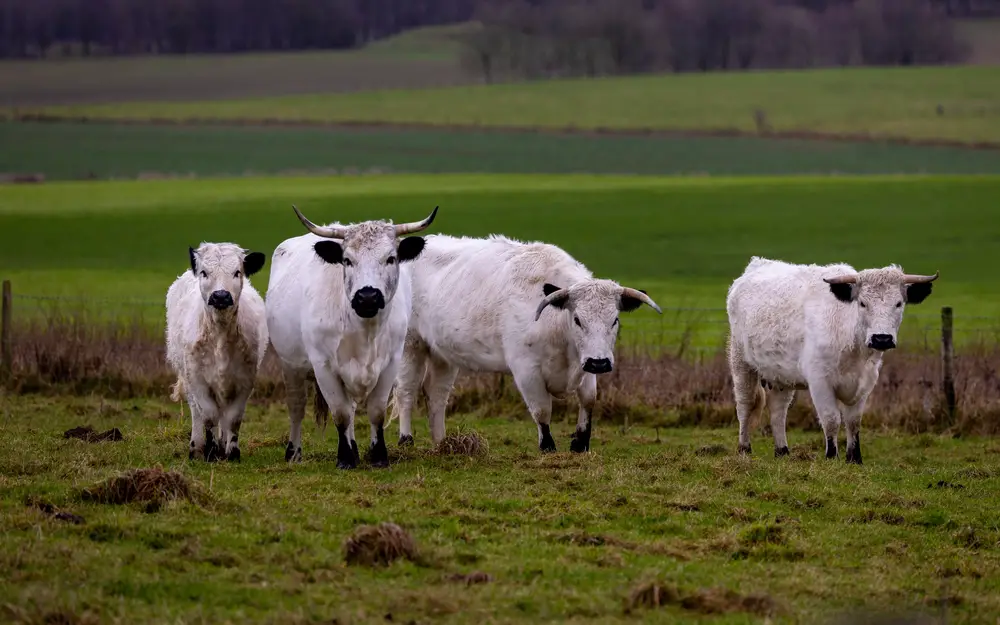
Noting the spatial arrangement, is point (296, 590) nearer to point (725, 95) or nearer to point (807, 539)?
point (807, 539)

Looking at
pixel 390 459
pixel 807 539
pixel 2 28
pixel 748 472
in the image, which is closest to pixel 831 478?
pixel 748 472

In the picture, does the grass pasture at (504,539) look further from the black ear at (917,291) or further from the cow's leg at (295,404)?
the black ear at (917,291)

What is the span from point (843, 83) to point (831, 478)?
275ft

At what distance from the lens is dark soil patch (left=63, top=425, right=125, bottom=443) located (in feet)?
44.2

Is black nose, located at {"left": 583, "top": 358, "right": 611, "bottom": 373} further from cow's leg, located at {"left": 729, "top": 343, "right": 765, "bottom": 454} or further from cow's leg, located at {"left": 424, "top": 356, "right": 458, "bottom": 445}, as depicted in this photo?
cow's leg, located at {"left": 729, "top": 343, "right": 765, "bottom": 454}

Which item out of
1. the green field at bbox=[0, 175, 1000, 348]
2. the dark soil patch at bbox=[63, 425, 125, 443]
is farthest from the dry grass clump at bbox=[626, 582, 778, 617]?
the green field at bbox=[0, 175, 1000, 348]

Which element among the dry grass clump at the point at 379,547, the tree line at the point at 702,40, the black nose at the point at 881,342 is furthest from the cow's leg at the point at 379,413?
the tree line at the point at 702,40

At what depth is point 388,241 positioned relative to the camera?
11555 millimetres

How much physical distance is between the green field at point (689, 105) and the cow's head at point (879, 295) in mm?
54625

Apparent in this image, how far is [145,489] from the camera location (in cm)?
908

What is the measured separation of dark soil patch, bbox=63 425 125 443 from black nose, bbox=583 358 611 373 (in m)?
4.68

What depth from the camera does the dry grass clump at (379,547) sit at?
7.93 metres

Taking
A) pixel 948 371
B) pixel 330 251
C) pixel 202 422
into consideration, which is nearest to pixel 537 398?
pixel 330 251

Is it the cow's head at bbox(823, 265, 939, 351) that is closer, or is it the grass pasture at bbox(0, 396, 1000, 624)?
the grass pasture at bbox(0, 396, 1000, 624)
